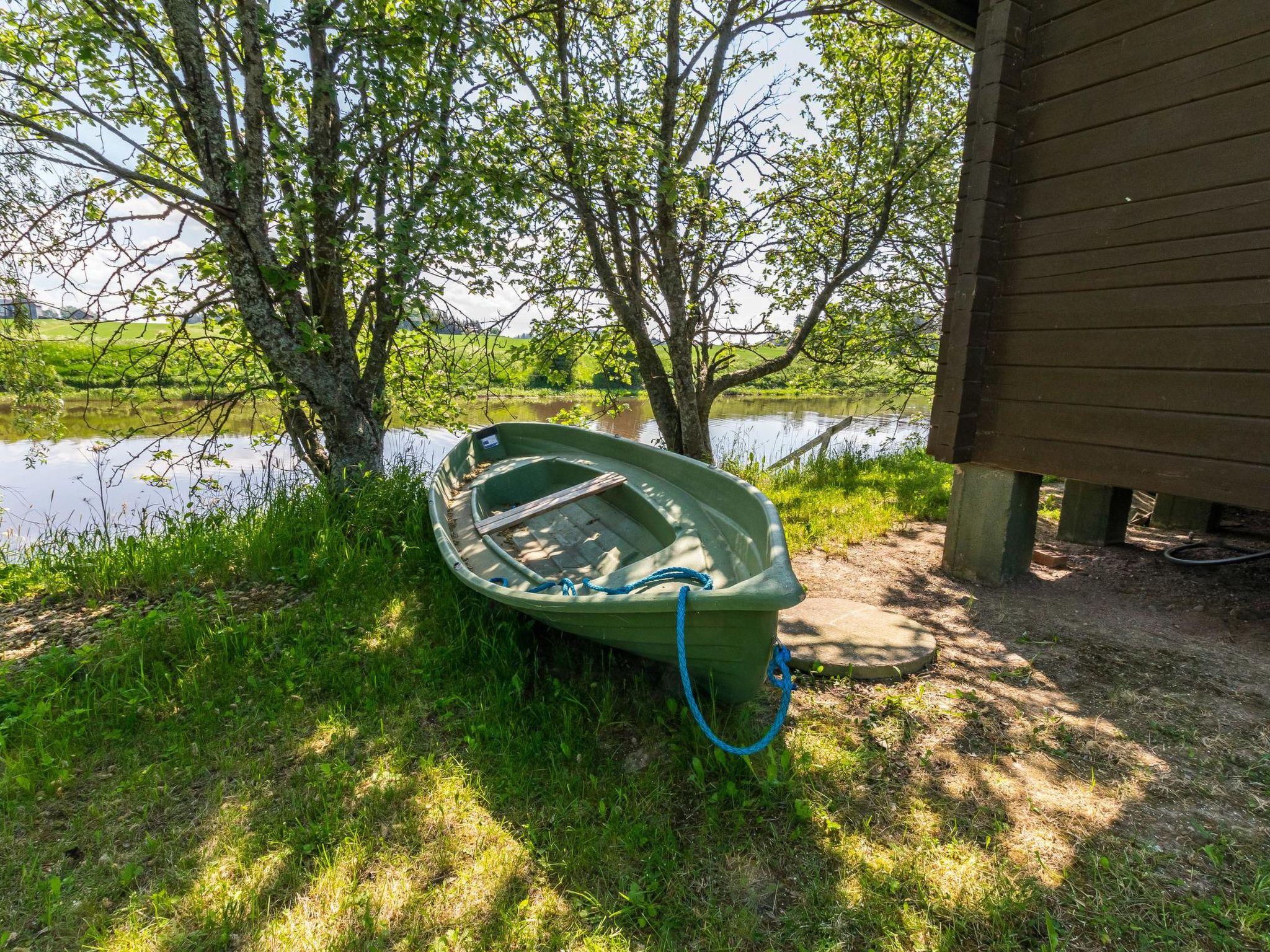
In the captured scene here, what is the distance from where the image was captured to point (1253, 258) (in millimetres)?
3119

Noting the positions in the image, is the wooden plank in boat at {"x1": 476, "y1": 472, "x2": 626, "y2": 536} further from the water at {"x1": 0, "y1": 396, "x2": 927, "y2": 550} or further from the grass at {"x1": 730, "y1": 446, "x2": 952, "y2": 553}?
the water at {"x1": 0, "y1": 396, "x2": 927, "y2": 550}

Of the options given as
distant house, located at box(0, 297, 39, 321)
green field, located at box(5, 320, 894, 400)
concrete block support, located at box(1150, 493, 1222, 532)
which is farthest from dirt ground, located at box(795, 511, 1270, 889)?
distant house, located at box(0, 297, 39, 321)

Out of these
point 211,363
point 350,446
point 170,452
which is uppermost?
point 211,363

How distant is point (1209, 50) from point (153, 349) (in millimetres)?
8040

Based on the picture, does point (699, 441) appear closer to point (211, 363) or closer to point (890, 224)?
point (890, 224)

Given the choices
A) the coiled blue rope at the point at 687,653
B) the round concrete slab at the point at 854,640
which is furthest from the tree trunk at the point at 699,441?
the coiled blue rope at the point at 687,653

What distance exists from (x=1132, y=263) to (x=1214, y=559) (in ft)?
8.12

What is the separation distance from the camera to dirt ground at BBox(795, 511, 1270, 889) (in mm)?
2143

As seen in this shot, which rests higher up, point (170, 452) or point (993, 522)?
point (170, 452)

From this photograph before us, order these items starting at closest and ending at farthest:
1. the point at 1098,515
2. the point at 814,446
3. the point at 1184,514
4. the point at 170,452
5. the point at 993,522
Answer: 1. the point at 993,522
2. the point at 1098,515
3. the point at 170,452
4. the point at 1184,514
5. the point at 814,446

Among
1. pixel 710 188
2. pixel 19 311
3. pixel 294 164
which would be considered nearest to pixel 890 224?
pixel 710 188

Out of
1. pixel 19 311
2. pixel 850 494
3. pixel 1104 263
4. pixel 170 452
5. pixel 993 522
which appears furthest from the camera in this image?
pixel 850 494

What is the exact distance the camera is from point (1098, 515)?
5078 millimetres

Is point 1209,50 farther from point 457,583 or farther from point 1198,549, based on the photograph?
point 457,583
